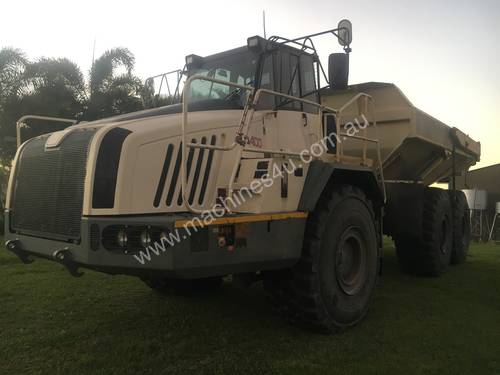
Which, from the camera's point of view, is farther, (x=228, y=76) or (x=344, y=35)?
(x=228, y=76)

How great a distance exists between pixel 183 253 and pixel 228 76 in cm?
241

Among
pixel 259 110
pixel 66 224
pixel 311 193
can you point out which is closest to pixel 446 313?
pixel 311 193

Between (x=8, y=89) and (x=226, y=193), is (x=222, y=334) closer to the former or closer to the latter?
(x=226, y=193)

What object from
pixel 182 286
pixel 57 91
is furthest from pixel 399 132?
pixel 57 91

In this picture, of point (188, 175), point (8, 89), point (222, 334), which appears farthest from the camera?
point (8, 89)

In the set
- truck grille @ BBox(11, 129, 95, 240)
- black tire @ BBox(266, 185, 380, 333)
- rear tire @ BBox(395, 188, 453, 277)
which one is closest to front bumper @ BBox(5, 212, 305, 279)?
truck grille @ BBox(11, 129, 95, 240)

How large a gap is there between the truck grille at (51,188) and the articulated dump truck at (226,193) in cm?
1

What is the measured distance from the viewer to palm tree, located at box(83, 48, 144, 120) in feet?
49.2

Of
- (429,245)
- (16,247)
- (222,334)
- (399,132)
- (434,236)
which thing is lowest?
(222,334)

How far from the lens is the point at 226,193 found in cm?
372

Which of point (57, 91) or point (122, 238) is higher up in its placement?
point (57, 91)

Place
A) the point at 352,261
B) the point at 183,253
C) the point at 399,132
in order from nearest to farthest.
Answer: the point at 183,253 < the point at 352,261 < the point at 399,132

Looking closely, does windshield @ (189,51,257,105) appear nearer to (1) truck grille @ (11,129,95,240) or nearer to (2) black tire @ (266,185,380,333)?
(2) black tire @ (266,185,380,333)

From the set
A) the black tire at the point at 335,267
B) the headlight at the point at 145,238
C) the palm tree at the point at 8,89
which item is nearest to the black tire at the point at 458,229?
the black tire at the point at 335,267
